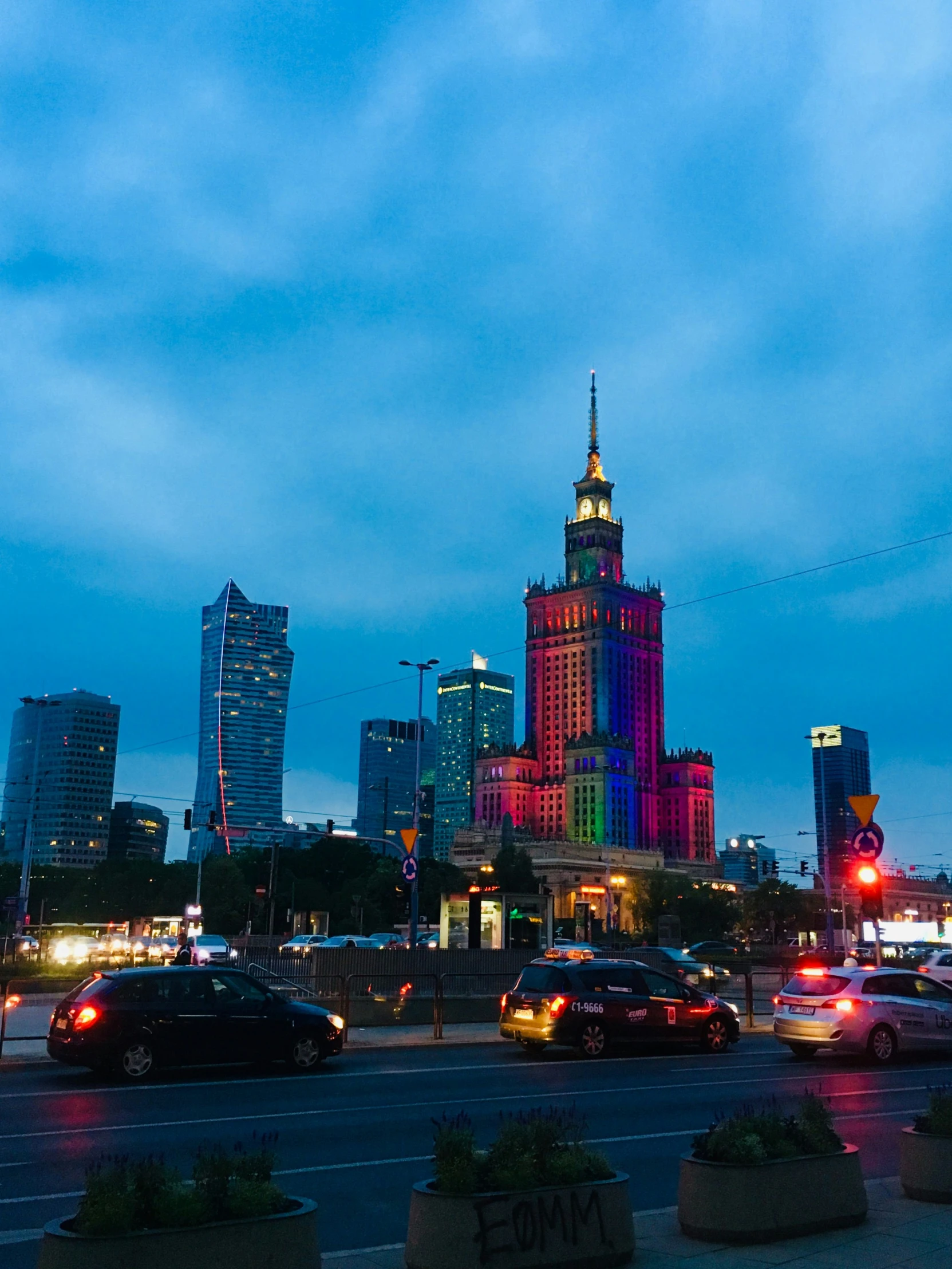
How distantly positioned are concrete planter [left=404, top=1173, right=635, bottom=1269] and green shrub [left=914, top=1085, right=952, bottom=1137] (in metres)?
3.01

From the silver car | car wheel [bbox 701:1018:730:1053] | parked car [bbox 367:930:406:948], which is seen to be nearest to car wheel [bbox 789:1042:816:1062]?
the silver car

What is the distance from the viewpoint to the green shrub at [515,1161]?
6535 millimetres

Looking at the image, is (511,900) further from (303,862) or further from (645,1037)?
(303,862)

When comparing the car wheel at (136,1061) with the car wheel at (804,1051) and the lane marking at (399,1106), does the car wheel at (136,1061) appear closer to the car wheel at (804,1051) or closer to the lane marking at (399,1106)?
the lane marking at (399,1106)

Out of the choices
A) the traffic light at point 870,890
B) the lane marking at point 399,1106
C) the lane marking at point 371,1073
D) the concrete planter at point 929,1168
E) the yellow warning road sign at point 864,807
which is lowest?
the lane marking at point 371,1073

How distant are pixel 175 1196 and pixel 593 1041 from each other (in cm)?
1604

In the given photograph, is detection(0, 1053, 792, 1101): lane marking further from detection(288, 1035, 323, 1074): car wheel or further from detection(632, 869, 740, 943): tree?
detection(632, 869, 740, 943): tree

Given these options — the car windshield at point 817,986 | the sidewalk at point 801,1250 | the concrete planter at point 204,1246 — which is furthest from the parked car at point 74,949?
the concrete planter at point 204,1246

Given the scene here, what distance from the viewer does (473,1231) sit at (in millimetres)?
6352

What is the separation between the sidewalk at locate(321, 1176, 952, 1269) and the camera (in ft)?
22.7

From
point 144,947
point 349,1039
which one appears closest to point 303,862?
point 144,947

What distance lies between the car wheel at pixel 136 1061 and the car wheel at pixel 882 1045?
12020mm

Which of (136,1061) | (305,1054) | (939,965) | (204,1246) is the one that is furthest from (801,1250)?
(939,965)

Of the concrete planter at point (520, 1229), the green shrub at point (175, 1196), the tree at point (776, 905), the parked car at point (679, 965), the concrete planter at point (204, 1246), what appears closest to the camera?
the concrete planter at point (204, 1246)
